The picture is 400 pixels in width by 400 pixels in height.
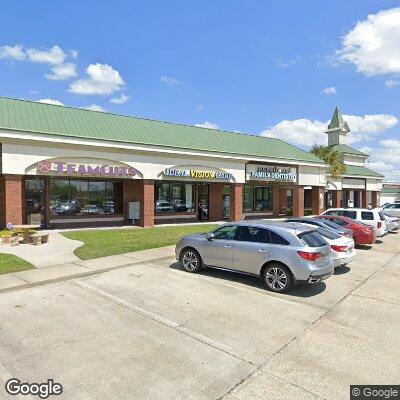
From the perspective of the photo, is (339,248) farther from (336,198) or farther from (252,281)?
(336,198)

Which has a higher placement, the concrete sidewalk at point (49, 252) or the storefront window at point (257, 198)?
the storefront window at point (257, 198)

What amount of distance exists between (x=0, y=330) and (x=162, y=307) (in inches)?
120

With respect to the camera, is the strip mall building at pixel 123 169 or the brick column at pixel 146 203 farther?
the brick column at pixel 146 203

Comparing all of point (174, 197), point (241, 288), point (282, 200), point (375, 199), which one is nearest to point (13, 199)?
point (174, 197)

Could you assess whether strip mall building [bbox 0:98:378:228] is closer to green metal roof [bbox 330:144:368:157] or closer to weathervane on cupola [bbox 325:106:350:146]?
green metal roof [bbox 330:144:368:157]

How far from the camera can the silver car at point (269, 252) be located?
8477 mm

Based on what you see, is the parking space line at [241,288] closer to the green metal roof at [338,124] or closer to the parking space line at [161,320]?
the parking space line at [161,320]

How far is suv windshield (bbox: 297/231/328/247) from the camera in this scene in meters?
8.71

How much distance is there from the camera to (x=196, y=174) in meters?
23.5

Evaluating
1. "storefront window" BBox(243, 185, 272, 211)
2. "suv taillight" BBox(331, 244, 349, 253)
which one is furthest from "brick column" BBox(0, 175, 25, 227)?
"storefront window" BBox(243, 185, 272, 211)

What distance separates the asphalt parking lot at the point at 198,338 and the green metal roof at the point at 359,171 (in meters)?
33.9

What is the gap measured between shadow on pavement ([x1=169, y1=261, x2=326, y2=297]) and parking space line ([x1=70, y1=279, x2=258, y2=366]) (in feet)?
10.1

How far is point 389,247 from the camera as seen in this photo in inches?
671

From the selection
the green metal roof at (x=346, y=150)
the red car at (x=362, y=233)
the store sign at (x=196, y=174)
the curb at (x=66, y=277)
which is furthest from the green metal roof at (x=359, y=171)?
the curb at (x=66, y=277)
